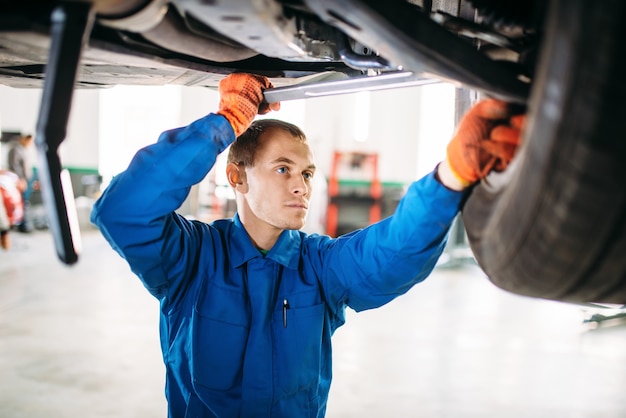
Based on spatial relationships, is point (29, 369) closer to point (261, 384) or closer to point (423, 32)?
point (261, 384)

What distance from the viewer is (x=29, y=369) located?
2.27 m

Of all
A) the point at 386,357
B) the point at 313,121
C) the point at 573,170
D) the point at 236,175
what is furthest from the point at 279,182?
the point at 313,121

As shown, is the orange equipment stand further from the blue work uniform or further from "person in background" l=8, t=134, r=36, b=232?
the blue work uniform

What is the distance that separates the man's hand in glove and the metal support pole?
0.54 metres

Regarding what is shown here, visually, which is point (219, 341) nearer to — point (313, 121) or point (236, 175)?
point (236, 175)

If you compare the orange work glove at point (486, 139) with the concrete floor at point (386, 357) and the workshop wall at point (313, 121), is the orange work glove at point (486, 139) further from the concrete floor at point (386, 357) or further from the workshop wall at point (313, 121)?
the workshop wall at point (313, 121)

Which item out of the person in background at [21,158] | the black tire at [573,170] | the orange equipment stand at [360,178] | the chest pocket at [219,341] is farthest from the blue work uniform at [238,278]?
the person in background at [21,158]

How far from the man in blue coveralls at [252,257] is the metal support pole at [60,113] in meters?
0.14

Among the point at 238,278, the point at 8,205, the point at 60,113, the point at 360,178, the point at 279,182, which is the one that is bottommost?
A: the point at 8,205

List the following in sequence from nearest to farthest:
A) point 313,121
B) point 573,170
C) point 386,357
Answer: point 573,170 < point 386,357 < point 313,121

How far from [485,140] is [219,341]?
2.26ft

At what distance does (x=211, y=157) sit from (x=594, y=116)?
2.18 feet

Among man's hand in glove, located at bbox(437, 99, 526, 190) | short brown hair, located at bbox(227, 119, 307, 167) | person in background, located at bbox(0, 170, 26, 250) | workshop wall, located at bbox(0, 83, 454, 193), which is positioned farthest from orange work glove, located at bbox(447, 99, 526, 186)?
workshop wall, located at bbox(0, 83, 454, 193)

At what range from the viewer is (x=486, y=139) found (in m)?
0.70
